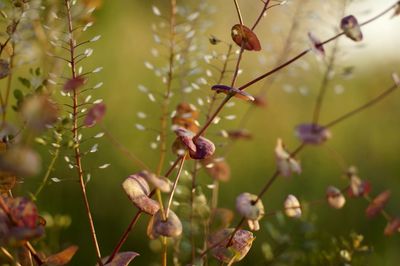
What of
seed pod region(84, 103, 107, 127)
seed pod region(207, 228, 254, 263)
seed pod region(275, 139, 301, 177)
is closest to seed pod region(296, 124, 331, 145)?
seed pod region(275, 139, 301, 177)

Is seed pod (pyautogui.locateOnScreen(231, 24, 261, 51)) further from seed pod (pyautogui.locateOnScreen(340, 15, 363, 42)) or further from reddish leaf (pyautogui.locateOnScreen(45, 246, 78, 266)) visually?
reddish leaf (pyautogui.locateOnScreen(45, 246, 78, 266))

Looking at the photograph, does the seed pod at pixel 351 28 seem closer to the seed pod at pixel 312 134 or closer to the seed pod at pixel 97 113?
the seed pod at pixel 312 134

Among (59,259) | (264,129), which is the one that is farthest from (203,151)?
(264,129)

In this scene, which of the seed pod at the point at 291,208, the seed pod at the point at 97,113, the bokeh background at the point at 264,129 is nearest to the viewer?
the seed pod at the point at 97,113

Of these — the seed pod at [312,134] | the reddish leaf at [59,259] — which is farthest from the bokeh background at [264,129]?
the reddish leaf at [59,259]

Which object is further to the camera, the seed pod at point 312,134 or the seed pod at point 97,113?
the seed pod at point 312,134

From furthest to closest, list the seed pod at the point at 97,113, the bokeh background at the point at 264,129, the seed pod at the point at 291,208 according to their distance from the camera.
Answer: the bokeh background at the point at 264,129 < the seed pod at the point at 291,208 < the seed pod at the point at 97,113

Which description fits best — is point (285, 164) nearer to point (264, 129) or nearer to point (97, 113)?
point (97, 113)

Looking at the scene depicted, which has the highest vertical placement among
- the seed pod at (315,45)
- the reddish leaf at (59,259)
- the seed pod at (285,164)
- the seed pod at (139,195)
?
the seed pod at (315,45)

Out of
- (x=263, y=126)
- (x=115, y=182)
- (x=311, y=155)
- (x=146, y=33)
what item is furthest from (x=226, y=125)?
(x=146, y=33)
